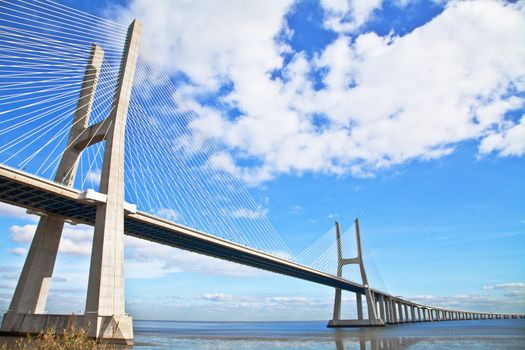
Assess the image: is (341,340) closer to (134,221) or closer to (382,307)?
(134,221)

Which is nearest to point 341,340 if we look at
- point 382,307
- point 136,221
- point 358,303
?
point 136,221

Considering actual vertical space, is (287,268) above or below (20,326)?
above

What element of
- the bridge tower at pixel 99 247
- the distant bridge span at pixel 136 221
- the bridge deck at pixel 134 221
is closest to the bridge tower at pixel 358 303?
the distant bridge span at pixel 136 221

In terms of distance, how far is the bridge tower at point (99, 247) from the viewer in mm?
21281

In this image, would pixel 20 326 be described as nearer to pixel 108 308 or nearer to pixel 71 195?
pixel 108 308

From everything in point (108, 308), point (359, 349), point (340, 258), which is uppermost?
point (340, 258)

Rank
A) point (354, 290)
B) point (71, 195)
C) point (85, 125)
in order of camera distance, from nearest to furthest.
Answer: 1. point (71, 195)
2. point (85, 125)
3. point (354, 290)

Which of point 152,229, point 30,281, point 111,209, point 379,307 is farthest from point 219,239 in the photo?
point 379,307

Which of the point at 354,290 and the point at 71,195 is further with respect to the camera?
the point at 354,290

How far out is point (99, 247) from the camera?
879 inches

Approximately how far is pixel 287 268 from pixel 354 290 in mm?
27440

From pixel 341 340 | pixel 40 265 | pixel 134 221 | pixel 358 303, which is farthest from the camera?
pixel 358 303

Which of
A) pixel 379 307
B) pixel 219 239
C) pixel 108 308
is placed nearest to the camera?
pixel 108 308

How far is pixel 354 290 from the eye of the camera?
2746 inches
